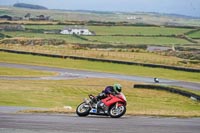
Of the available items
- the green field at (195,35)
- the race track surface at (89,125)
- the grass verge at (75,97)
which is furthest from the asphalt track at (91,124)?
the green field at (195,35)

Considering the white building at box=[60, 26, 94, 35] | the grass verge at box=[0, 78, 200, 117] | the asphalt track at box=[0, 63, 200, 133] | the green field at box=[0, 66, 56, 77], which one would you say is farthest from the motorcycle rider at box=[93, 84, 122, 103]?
the white building at box=[60, 26, 94, 35]

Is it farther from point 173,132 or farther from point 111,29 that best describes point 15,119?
point 111,29

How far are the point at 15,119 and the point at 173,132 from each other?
18.5ft

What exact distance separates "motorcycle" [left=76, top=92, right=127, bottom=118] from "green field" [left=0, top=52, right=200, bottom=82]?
41259 millimetres

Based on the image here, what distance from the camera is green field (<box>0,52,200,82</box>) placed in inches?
2542

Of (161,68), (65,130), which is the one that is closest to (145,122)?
(65,130)

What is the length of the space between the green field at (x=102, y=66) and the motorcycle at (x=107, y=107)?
4126cm

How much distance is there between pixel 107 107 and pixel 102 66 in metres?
49.9

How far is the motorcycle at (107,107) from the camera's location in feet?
68.7

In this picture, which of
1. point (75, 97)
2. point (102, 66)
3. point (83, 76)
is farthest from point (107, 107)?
point (102, 66)

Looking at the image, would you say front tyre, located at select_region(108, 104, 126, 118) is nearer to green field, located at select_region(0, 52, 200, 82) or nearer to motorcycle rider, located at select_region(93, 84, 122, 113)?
motorcycle rider, located at select_region(93, 84, 122, 113)

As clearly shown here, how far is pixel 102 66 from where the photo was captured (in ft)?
233

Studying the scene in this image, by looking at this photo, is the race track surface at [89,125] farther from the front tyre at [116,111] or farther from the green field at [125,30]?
the green field at [125,30]

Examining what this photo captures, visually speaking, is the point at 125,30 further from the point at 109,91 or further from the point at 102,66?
the point at 109,91
